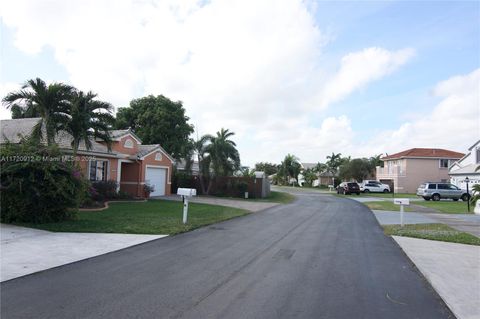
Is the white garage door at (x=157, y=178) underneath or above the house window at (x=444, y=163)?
underneath

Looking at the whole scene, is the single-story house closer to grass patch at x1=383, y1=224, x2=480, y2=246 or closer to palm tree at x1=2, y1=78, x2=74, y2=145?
palm tree at x1=2, y1=78, x2=74, y2=145

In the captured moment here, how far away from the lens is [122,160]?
81.6 ft

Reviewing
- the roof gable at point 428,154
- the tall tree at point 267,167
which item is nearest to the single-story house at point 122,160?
the roof gable at point 428,154

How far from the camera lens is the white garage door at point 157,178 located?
27.4m

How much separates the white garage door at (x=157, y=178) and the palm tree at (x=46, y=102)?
10.6 meters

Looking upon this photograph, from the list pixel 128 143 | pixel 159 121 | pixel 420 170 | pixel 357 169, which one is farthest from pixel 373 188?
pixel 128 143

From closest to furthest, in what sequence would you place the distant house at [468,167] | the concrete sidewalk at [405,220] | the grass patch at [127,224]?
the grass patch at [127,224]
the concrete sidewalk at [405,220]
the distant house at [468,167]

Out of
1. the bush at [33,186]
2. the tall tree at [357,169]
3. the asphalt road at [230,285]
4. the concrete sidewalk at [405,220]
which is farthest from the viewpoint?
the tall tree at [357,169]

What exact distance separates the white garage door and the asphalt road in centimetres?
1862

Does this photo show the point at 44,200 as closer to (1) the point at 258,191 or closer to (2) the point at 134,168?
(2) the point at 134,168

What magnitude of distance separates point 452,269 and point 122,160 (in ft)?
70.8

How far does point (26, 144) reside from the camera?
12.2 metres

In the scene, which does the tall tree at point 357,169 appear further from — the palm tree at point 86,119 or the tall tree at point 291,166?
the palm tree at point 86,119

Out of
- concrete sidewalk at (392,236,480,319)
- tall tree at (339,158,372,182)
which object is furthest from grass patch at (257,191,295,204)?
tall tree at (339,158,372,182)
